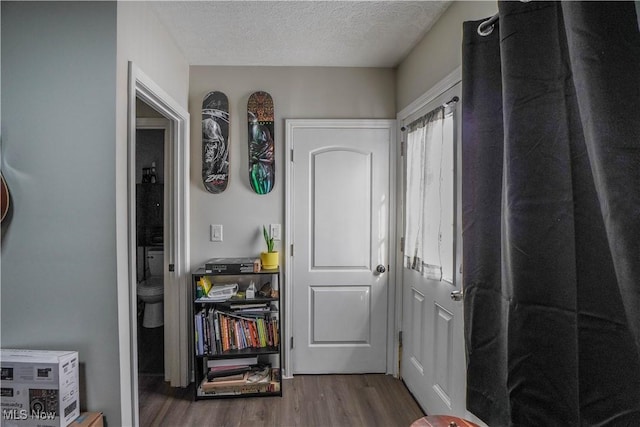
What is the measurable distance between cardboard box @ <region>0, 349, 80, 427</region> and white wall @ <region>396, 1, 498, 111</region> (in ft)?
7.39

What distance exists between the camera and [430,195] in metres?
1.85

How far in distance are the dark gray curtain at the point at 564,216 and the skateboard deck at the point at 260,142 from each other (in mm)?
1627

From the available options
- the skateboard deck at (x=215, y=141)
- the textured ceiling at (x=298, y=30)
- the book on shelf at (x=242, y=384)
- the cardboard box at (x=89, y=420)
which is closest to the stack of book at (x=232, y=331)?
the book on shelf at (x=242, y=384)

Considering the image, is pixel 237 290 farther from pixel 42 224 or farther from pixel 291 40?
pixel 291 40

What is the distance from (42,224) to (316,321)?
1.81 meters

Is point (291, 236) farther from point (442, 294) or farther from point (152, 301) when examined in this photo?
point (152, 301)

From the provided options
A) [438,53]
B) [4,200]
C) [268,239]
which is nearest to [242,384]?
[268,239]

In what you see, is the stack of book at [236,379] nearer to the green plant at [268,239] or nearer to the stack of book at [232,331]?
the stack of book at [232,331]

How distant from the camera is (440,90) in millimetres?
1693

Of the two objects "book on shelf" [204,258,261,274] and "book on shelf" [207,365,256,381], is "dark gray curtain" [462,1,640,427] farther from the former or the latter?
"book on shelf" [207,365,256,381]

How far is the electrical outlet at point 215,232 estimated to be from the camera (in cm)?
238

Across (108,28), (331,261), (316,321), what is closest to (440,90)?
(331,261)

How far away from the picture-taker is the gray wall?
129cm

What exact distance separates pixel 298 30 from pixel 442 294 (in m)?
1.80
